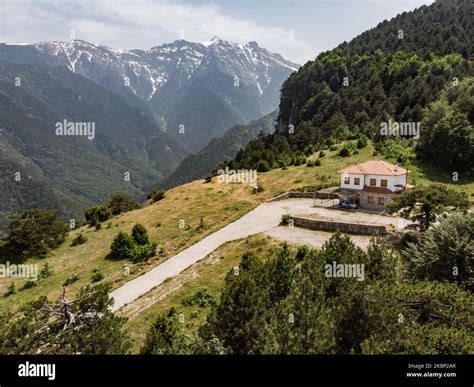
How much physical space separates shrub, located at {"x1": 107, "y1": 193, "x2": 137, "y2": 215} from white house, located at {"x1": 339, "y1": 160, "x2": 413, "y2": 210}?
104 feet

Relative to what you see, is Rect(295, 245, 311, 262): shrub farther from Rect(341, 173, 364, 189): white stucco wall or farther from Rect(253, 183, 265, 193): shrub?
Rect(253, 183, 265, 193): shrub

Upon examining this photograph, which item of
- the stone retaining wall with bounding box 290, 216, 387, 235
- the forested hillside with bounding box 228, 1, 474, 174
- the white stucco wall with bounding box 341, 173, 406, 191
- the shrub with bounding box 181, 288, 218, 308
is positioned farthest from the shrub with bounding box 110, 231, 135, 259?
the forested hillside with bounding box 228, 1, 474, 174

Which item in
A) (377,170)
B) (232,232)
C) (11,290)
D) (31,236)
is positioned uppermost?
(377,170)

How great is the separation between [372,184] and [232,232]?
53.8 ft

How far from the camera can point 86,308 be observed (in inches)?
501

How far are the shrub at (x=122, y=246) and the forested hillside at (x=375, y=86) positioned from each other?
117ft

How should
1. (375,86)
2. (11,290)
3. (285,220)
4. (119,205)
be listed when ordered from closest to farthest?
(11,290) → (285,220) → (119,205) → (375,86)

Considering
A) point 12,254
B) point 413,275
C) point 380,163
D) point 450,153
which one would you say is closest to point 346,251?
point 413,275

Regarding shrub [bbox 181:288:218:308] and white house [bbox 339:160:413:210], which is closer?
shrub [bbox 181:288:218:308]

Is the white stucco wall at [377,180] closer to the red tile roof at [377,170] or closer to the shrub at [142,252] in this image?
the red tile roof at [377,170]

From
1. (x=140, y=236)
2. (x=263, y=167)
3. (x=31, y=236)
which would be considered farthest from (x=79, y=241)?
(x=263, y=167)

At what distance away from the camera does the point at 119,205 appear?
58.2m

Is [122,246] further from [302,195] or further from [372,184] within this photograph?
[372,184]

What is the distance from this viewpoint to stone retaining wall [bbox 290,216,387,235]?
32.6 meters
